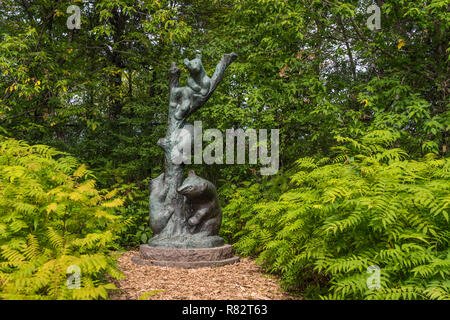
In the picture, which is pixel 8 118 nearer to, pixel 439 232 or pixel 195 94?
pixel 195 94

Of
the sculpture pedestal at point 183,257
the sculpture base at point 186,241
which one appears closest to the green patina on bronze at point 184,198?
the sculpture base at point 186,241

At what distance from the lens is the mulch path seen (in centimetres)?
383

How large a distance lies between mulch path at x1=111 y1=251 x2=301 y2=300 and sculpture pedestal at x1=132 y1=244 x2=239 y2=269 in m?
0.12

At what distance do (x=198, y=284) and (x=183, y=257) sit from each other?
3.54 ft

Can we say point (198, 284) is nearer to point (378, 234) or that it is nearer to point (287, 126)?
point (378, 234)

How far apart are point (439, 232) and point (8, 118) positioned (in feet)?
29.6

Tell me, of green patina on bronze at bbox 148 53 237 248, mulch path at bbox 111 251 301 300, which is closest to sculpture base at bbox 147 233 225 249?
green patina on bronze at bbox 148 53 237 248

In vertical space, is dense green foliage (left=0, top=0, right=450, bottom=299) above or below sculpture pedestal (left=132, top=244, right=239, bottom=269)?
above

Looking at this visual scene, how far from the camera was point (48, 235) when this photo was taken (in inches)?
134

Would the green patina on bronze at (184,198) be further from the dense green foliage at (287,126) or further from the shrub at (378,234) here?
the shrub at (378,234)

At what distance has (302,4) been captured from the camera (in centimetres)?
755

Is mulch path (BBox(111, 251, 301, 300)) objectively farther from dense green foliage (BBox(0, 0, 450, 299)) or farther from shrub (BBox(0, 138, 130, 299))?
shrub (BBox(0, 138, 130, 299))

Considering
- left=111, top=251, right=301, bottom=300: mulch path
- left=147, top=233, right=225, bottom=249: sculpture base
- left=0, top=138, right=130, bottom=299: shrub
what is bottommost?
left=111, top=251, right=301, bottom=300: mulch path

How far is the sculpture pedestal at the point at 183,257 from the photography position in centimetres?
531
